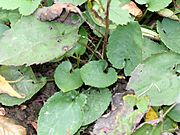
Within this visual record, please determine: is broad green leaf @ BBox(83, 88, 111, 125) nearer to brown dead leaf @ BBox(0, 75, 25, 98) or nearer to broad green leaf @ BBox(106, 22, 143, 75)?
broad green leaf @ BBox(106, 22, 143, 75)

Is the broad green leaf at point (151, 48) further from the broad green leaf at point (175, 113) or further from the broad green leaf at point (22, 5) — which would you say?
the broad green leaf at point (22, 5)

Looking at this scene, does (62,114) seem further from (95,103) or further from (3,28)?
(3,28)

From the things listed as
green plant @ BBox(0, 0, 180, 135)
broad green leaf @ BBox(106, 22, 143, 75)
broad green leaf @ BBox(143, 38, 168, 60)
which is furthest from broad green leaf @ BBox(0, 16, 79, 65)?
broad green leaf @ BBox(143, 38, 168, 60)

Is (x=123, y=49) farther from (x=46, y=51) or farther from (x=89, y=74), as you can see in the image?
(x=46, y=51)

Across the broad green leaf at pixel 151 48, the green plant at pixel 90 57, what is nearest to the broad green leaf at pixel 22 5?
the green plant at pixel 90 57

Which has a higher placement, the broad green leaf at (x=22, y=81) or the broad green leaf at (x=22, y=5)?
the broad green leaf at (x=22, y=5)

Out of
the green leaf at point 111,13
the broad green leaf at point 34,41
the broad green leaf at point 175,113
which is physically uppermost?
the green leaf at point 111,13

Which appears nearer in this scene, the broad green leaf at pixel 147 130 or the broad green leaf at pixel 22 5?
the broad green leaf at pixel 147 130

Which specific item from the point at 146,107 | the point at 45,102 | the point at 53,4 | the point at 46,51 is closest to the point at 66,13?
the point at 53,4
